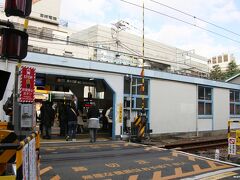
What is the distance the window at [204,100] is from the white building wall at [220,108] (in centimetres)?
44

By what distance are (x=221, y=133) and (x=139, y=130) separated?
9.35 m

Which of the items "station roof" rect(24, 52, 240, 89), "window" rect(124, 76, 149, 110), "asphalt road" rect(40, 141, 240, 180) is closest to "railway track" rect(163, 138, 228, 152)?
"asphalt road" rect(40, 141, 240, 180)

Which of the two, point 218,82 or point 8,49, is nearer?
point 8,49

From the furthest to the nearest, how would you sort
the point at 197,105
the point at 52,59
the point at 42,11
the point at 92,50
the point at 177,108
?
the point at 42,11 < the point at 92,50 < the point at 197,105 < the point at 177,108 < the point at 52,59

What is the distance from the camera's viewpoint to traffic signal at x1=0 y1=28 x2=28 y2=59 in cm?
427

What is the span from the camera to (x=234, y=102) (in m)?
23.5

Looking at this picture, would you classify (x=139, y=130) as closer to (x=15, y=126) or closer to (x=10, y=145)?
(x=15, y=126)

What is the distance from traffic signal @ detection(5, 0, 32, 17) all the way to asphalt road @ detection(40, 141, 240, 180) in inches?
158

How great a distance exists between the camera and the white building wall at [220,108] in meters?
21.4

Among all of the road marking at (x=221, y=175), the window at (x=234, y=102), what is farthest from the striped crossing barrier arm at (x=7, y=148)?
the window at (x=234, y=102)

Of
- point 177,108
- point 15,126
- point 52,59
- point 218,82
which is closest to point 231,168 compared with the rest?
point 15,126

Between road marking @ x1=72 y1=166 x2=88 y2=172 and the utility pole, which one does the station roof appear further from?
the utility pole

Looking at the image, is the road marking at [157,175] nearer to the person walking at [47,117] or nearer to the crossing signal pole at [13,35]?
the crossing signal pole at [13,35]

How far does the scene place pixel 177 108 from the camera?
18.5 metres
